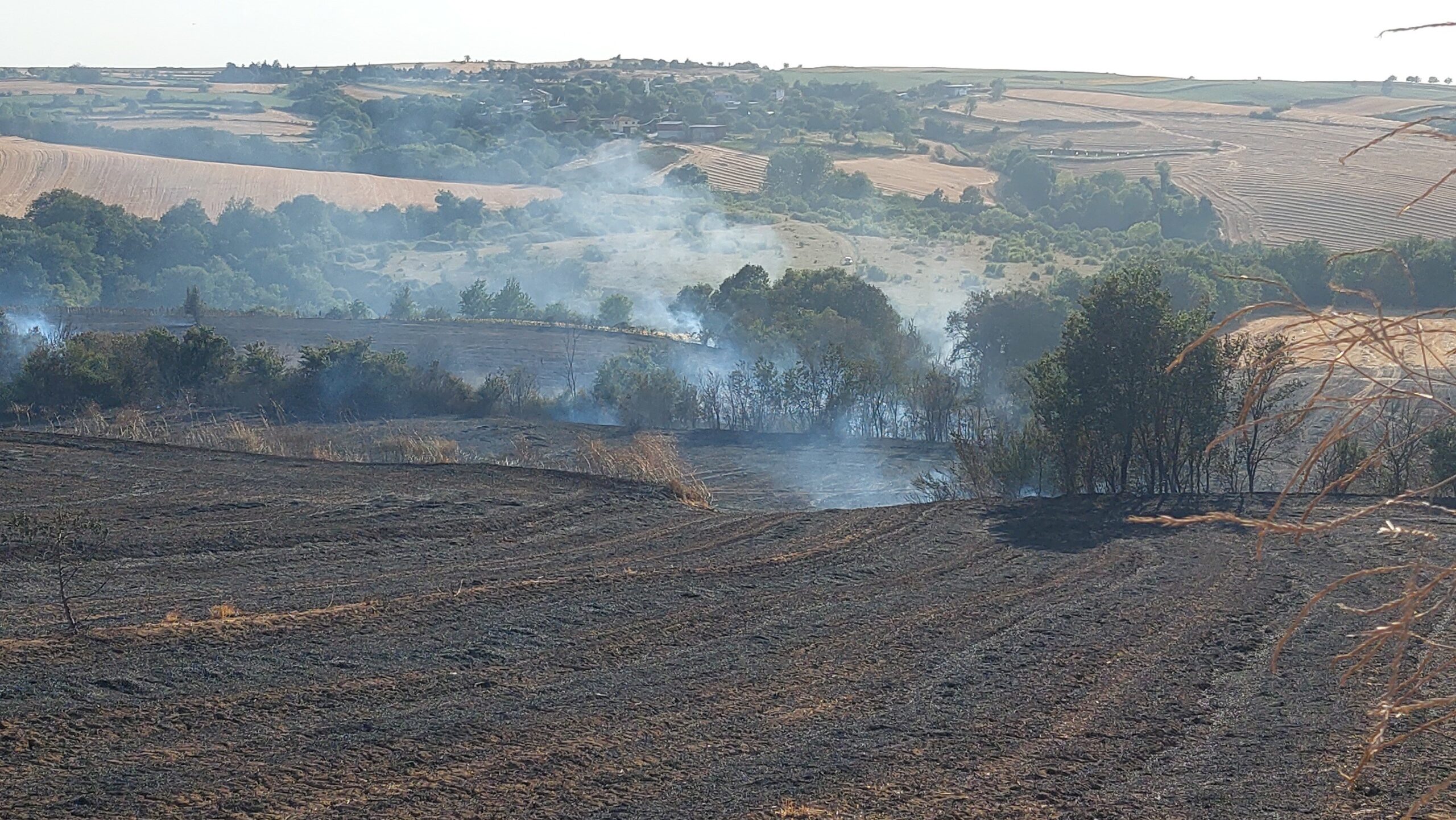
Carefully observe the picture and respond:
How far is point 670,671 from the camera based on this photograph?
10.5 metres

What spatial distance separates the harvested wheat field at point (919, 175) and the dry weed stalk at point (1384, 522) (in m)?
52.4

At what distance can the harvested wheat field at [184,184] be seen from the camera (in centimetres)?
6681

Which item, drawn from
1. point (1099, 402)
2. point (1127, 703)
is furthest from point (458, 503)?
point (1127, 703)

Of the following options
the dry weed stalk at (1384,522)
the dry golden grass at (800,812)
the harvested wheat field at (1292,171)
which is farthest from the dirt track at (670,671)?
the harvested wheat field at (1292,171)

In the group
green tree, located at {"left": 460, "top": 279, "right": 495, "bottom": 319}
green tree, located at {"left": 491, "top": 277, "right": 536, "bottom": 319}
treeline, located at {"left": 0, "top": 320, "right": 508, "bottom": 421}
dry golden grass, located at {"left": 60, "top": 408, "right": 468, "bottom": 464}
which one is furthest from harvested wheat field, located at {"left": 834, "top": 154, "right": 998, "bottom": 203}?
dry golden grass, located at {"left": 60, "top": 408, "right": 468, "bottom": 464}

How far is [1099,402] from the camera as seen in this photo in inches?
736

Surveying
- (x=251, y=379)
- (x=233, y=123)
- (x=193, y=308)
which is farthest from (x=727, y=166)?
(x=251, y=379)

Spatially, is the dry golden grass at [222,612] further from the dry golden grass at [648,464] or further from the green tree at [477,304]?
the green tree at [477,304]

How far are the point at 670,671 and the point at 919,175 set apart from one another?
76687 millimetres

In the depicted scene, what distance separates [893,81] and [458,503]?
126 metres

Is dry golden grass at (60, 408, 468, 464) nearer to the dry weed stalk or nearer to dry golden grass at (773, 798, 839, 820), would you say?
dry golden grass at (773, 798, 839, 820)

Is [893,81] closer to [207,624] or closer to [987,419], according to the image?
[987,419]

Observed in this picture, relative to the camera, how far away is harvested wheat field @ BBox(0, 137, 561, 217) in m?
66.8

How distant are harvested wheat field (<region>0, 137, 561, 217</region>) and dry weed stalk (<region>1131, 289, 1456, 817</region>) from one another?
57238 mm
